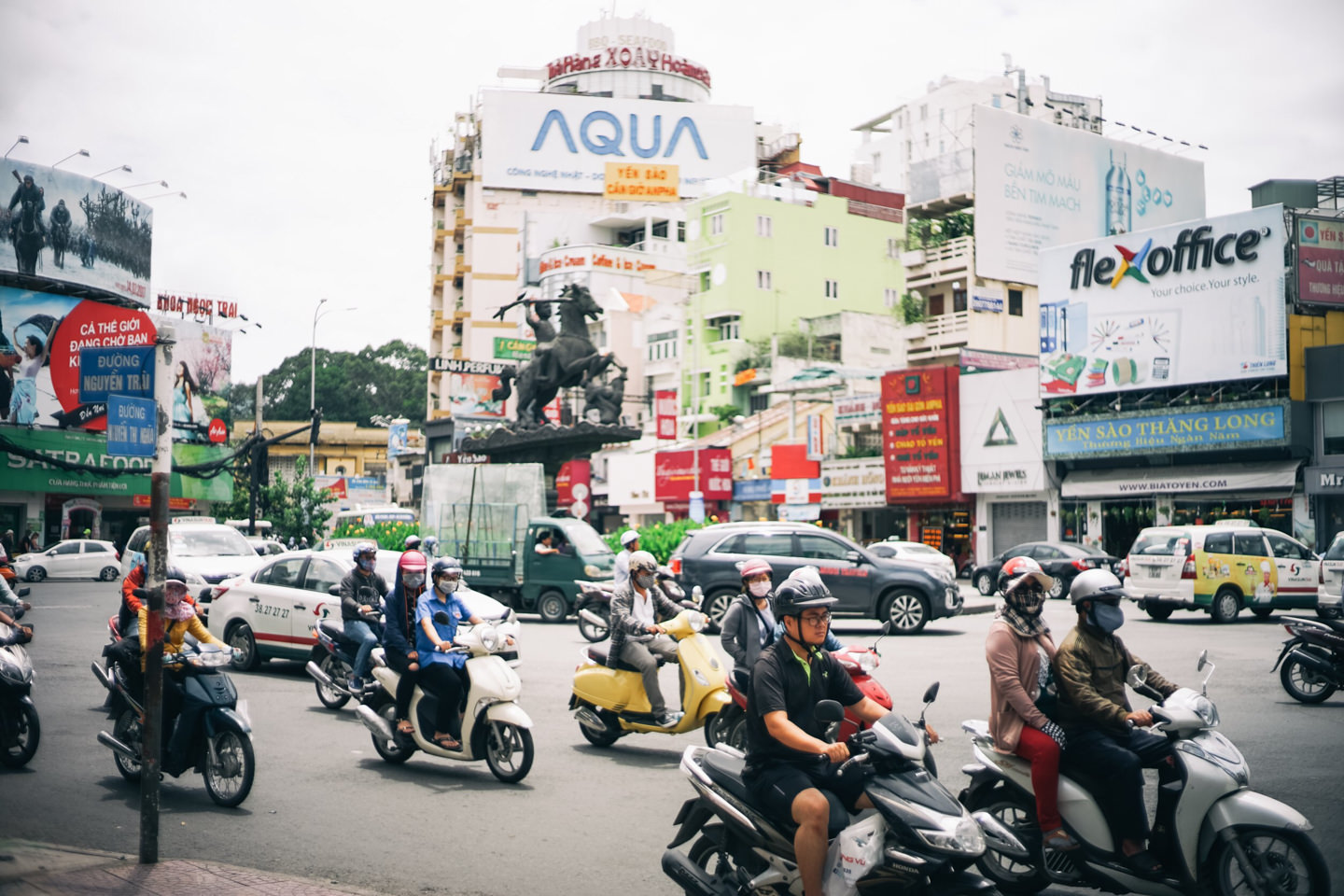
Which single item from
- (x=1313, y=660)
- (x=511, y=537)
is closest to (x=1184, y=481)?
(x=511, y=537)

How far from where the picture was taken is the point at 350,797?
8.13 metres

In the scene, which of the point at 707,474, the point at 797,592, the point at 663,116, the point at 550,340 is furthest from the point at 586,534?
the point at 663,116

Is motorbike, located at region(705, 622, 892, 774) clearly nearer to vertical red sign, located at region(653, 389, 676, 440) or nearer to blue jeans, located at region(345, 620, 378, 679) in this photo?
blue jeans, located at region(345, 620, 378, 679)

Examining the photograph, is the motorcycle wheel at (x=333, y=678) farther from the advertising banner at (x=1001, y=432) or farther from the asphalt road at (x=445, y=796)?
the advertising banner at (x=1001, y=432)

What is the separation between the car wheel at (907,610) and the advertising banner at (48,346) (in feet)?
134

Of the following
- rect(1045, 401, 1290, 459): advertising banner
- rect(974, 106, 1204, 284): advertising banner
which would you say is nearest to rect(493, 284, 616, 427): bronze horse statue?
rect(1045, 401, 1290, 459): advertising banner

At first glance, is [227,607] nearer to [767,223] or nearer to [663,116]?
[767,223]

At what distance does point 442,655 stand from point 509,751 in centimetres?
86

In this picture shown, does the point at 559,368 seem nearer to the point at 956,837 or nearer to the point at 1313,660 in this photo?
the point at 1313,660

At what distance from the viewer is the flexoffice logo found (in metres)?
35.0

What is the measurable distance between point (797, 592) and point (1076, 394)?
3692 cm

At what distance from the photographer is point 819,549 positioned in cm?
1958

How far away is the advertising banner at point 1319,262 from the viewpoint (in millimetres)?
33562

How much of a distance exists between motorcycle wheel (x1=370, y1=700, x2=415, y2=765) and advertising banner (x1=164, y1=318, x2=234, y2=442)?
5537cm
